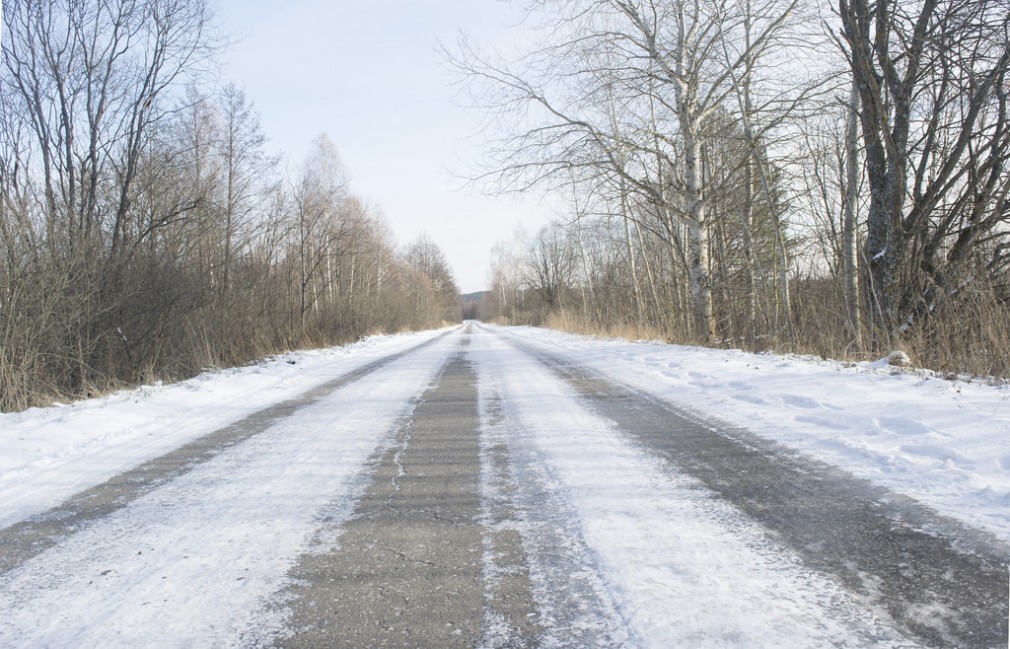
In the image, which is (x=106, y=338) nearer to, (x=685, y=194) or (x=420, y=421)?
(x=420, y=421)

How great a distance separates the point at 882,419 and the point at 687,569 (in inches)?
119

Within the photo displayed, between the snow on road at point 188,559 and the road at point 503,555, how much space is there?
0.01 meters

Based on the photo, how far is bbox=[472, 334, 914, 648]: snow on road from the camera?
5.20 ft

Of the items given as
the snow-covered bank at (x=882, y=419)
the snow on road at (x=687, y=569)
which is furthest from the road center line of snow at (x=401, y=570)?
the snow-covered bank at (x=882, y=419)

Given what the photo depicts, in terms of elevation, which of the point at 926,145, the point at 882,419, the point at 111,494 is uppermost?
the point at 926,145

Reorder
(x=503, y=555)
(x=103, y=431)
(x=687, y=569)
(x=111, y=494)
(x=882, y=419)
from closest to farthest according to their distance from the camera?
(x=687, y=569)
(x=503, y=555)
(x=111, y=494)
(x=882, y=419)
(x=103, y=431)

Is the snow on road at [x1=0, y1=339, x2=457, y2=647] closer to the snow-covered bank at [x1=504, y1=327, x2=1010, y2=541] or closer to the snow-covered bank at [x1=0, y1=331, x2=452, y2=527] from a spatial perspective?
the snow-covered bank at [x1=0, y1=331, x2=452, y2=527]

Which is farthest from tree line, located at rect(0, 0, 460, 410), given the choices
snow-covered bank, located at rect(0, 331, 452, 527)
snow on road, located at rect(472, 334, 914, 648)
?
snow on road, located at rect(472, 334, 914, 648)

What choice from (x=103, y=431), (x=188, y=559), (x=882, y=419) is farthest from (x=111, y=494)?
(x=882, y=419)

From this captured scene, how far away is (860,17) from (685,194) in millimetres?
4281

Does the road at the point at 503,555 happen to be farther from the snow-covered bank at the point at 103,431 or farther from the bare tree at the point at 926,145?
the bare tree at the point at 926,145

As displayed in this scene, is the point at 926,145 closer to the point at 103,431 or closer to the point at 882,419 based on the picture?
the point at 882,419

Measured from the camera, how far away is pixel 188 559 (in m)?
2.24

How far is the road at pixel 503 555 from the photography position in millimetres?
1662
